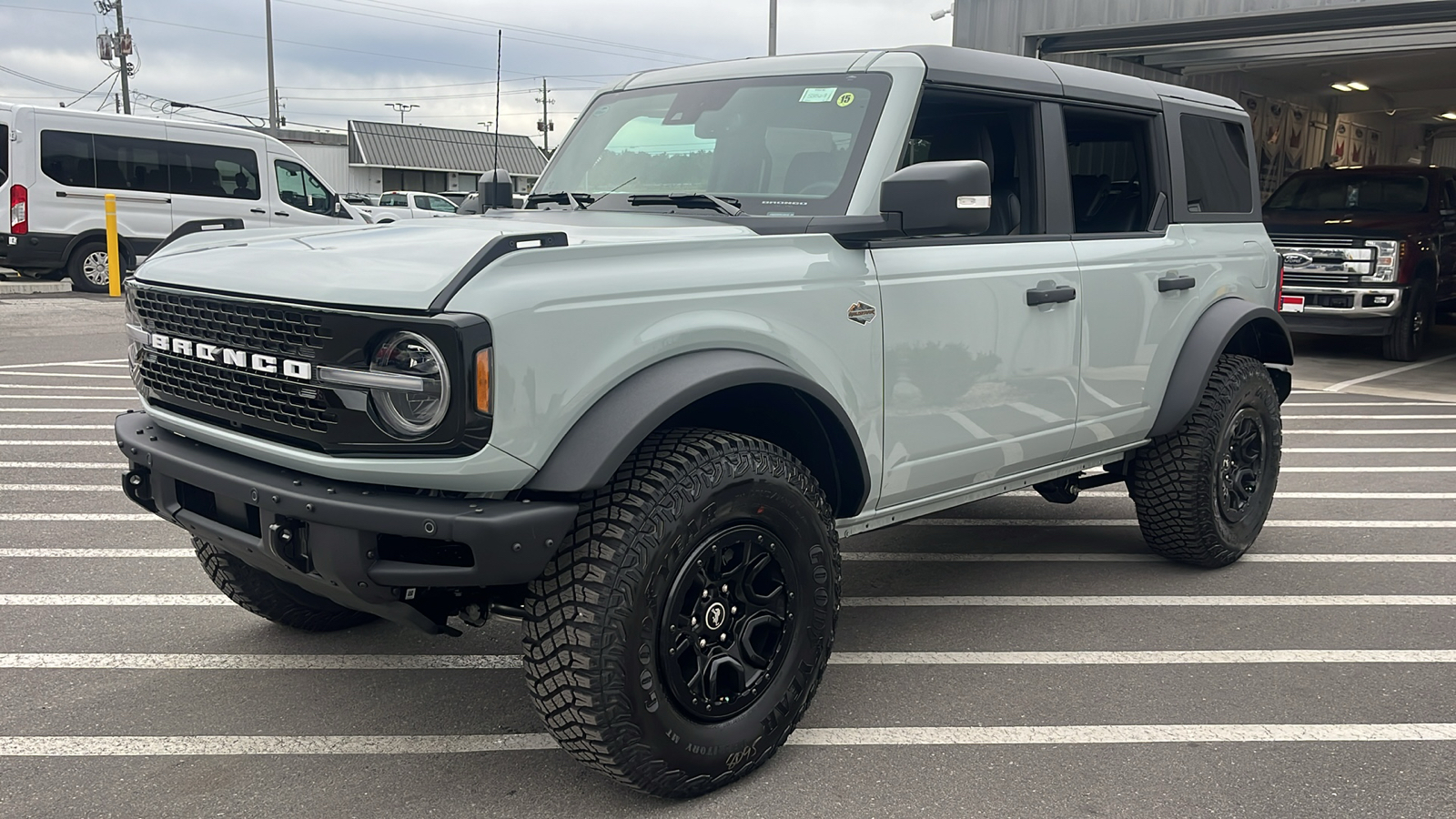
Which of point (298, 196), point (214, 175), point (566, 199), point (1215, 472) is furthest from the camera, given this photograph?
point (298, 196)

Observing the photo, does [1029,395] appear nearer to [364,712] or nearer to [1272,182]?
[364,712]

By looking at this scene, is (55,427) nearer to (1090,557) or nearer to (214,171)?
(1090,557)

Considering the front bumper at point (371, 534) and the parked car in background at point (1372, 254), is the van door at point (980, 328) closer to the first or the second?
the front bumper at point (371, 534)

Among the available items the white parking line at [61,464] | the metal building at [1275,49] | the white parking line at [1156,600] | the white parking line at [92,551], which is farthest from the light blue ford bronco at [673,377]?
the metal building at [1275,49]

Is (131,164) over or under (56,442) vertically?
over

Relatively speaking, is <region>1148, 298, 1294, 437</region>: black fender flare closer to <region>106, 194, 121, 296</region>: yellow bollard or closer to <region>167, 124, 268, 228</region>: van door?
<region>106, 194, 121, 296</region>: yellow bollard

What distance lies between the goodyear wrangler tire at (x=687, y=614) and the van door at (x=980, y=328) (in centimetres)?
54

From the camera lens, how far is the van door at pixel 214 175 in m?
17.2

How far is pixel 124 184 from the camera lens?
1678cm

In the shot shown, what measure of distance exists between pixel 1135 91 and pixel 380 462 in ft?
11.0

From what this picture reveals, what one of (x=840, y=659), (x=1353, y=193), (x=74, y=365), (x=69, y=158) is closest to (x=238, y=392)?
(x=840, y=659)

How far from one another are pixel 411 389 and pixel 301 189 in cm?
1731

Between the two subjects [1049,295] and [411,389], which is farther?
[1049,295]

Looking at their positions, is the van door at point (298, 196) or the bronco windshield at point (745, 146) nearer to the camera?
the bronco windshield at point (745, 146)
